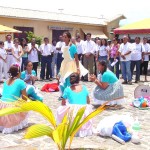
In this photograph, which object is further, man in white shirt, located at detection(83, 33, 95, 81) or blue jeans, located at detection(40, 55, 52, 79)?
blue jeans, located at detection(40, 55, 52, 79)

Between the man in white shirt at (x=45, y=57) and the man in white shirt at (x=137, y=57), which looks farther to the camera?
the man in white shirt at (x=45, y=57)

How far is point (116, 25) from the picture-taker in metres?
34.8

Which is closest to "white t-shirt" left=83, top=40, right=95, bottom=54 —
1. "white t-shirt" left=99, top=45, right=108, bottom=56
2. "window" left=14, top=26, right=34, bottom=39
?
"white t-shirt" left=99, top=45, right=108, bottom=56

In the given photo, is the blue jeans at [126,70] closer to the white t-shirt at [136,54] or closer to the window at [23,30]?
the white t-shirt at [136,54]

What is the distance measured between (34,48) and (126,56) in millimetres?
3657

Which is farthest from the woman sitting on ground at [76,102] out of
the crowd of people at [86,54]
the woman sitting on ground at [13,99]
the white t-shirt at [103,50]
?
the white t-shirt at [103,50]

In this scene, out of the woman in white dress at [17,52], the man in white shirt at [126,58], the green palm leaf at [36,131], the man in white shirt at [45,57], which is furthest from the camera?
the man in white shirt at [45,57]

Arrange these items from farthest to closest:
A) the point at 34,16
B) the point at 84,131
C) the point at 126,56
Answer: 1. the point at 34,16
2. the point at 126,56
3. the point at 84,131

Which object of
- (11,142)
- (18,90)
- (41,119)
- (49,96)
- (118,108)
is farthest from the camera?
(49,96)

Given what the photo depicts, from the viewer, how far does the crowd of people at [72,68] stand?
5832 mm

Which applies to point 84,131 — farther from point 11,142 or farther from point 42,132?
point 42,132

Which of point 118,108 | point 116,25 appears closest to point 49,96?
point 118,108

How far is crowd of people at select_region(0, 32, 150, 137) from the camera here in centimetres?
583

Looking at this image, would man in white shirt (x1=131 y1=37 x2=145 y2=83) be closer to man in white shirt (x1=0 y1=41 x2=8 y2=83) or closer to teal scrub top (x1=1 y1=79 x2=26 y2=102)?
man in white shirt (x1=0 y1=41 x2=8 y2=83)
